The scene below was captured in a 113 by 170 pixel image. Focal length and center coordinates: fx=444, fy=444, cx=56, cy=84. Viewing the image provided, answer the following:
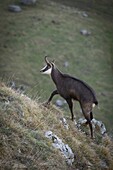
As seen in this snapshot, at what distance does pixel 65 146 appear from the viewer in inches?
525

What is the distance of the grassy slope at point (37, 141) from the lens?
1138cm

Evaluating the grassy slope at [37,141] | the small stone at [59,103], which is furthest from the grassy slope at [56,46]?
the grassy slope at [37,141]

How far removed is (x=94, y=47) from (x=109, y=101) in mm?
18066

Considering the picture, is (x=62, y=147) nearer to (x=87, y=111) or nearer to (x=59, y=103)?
(x=87, y=111)

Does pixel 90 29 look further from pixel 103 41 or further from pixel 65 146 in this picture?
pixel 65 146

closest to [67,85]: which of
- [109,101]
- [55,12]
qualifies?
[109,101]

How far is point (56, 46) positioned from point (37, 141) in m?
57.9

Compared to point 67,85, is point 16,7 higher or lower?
lower

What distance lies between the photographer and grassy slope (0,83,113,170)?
11.4 metres

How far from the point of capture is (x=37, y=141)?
12.4m

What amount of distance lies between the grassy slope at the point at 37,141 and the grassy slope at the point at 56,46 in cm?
3449

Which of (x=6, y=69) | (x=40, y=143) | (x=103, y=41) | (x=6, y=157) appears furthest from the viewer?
(x=103, y=41)

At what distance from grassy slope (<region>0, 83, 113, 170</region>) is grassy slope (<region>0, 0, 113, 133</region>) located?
34.5 metres

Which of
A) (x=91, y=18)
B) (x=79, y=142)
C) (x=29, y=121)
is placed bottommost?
(x=91, y=18)
